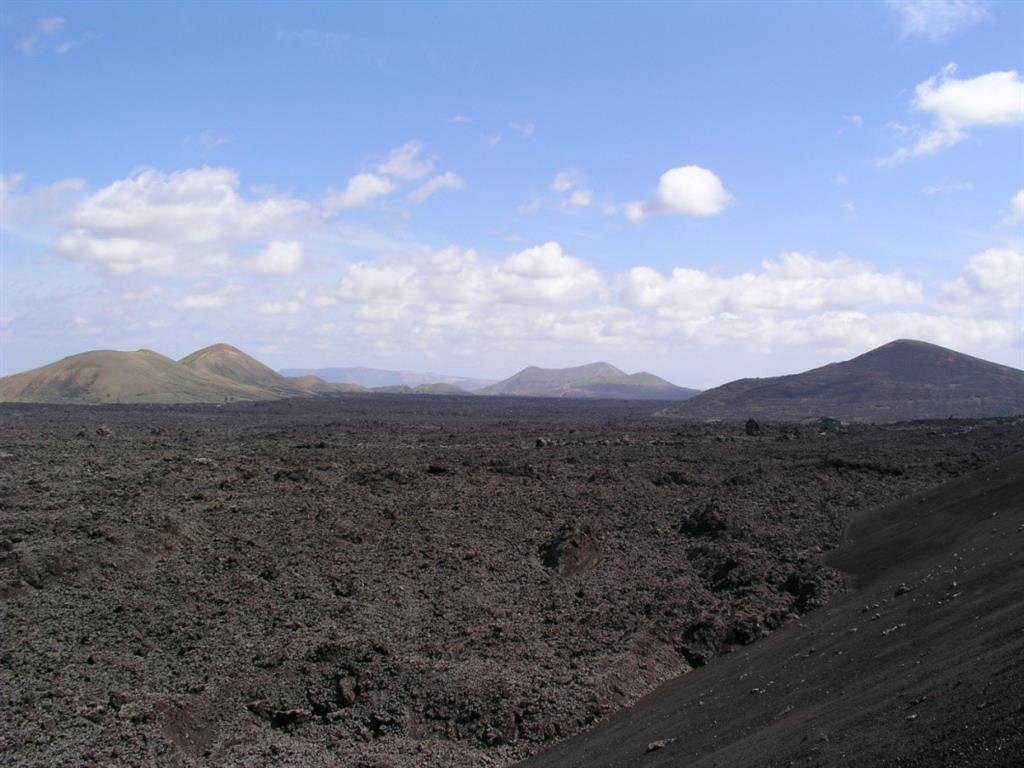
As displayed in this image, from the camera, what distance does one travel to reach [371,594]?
14656 mm

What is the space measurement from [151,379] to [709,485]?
113585 mm

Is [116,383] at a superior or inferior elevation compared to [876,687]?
superior

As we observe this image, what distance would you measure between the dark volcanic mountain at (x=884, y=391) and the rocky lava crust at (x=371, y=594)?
206 ft

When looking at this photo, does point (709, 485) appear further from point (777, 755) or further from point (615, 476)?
point (777, 755)

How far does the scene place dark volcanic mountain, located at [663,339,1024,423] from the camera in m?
87.1

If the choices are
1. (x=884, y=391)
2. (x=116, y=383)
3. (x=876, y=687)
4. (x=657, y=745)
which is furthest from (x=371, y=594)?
(x=116, y=383)

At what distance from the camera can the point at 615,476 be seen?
90.0 ft

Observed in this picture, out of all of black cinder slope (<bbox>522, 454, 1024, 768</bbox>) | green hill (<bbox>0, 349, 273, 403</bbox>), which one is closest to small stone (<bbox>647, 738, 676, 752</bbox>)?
black cinder slope (<bbox>522, 454, 1024, 768</bbox>)

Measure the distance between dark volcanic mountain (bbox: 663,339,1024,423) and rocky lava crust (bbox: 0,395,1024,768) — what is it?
62684mm

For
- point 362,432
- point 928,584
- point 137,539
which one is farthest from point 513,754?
point 362,432

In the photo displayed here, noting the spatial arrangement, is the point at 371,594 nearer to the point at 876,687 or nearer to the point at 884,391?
the point at 876,687

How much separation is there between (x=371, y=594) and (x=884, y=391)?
316 feet

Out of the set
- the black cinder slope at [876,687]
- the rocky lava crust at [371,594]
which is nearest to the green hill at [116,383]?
the rocky lava crust at [371,594]

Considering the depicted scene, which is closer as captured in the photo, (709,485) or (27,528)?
(27,528)
